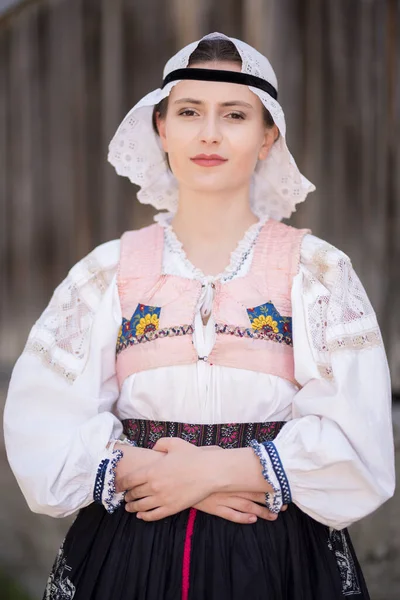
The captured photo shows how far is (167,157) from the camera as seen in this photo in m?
1.93

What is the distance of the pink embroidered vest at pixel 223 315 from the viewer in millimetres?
1613

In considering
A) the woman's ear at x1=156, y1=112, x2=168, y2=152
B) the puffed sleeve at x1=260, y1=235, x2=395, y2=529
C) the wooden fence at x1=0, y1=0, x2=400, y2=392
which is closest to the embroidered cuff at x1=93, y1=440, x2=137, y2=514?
the puffed sleeve at x1=260, y1=235, x2=395, y2=529

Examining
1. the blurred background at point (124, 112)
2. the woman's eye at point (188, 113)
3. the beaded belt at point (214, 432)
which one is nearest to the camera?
the beaded belt at point (214, 432)

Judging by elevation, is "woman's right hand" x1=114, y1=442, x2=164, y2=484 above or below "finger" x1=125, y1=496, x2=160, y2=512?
above

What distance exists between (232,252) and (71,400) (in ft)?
1.58

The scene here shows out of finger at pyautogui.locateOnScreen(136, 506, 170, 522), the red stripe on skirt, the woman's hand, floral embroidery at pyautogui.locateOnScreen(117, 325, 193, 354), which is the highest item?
floral embroidery at pyautogui.locateOnScreen(117, 325, 193, 354)

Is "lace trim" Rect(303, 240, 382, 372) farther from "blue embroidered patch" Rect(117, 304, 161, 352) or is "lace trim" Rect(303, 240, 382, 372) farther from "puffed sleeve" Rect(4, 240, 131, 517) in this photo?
"puffed sleeve" Rect(4, 240, 131, 517)

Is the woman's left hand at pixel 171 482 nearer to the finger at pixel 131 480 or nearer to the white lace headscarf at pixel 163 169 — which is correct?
the finger at pixel 131 480

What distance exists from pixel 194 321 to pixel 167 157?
496 mm

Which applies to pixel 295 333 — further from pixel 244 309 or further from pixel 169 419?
pixel 169 419

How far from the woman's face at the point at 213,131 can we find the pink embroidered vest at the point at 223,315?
0.18 meters

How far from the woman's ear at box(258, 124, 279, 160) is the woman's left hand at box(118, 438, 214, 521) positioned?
70 cm

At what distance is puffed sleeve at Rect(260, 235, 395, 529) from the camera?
1504mm

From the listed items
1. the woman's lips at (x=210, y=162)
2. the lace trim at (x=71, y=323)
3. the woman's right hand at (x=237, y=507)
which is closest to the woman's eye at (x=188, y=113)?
the woman's lips at (x=210, y=162)
